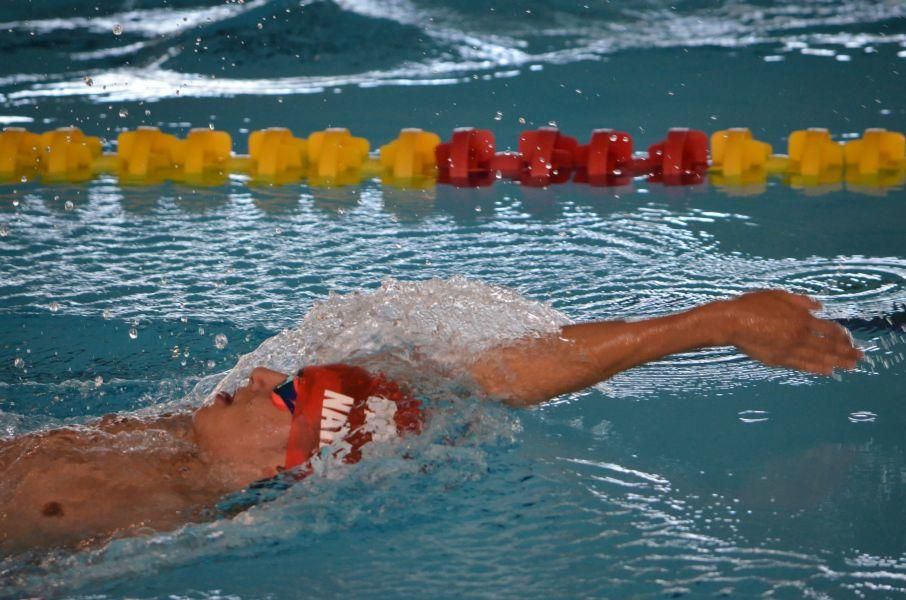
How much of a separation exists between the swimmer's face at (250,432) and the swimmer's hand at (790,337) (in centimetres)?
79

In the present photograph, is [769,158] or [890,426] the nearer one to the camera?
[890,426]

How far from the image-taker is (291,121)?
5320 mm

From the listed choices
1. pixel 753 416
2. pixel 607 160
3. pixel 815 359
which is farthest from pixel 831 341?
pixel 607 160

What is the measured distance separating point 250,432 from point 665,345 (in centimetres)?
74

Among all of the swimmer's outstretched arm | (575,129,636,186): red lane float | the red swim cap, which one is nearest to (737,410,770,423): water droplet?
the swimmer's outstretched arm

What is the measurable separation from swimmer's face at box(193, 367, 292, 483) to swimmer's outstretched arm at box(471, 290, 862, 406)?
0.40 m

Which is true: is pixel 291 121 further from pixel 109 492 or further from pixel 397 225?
pixel 109 492

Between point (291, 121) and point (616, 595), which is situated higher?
point (291, 121)

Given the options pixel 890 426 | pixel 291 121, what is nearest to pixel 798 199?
pixel 890 426

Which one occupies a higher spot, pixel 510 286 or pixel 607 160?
pixel 607 160

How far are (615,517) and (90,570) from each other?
34.5 inches

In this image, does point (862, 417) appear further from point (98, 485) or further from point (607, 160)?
point (607, 160)

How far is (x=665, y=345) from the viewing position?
77.4 inches

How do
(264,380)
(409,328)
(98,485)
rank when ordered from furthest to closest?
(409,328)
(264,380)
(98,485)
